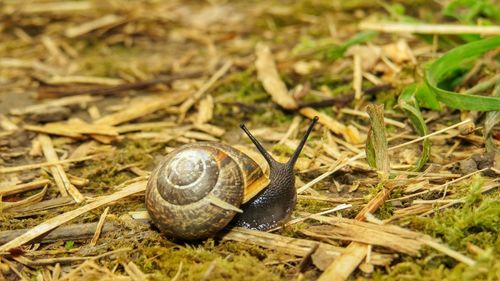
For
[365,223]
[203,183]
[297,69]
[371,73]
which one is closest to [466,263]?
[365,223]

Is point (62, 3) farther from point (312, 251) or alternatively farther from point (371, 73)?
point (312, 251)

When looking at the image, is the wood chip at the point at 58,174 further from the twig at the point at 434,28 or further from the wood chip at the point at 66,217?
the twig at the point at 434,28

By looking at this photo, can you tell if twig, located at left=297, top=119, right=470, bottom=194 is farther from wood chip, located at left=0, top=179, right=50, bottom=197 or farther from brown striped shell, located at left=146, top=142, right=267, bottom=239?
wood chip, located at left=0, top=179, right=50, bottom=197

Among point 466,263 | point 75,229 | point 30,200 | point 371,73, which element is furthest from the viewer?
point 371,73

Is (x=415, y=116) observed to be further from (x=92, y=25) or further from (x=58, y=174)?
(x=92, y=25)

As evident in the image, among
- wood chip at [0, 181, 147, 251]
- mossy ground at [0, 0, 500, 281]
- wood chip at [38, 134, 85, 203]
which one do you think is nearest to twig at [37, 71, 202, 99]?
mossy ground at [0, 0, 500, 281]

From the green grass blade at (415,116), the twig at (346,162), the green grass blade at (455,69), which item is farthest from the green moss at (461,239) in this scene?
the green grass blade at (455,69)

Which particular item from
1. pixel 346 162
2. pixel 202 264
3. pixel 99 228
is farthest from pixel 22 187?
pixel 346 162

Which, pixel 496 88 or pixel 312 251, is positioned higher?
pixel 496 88
